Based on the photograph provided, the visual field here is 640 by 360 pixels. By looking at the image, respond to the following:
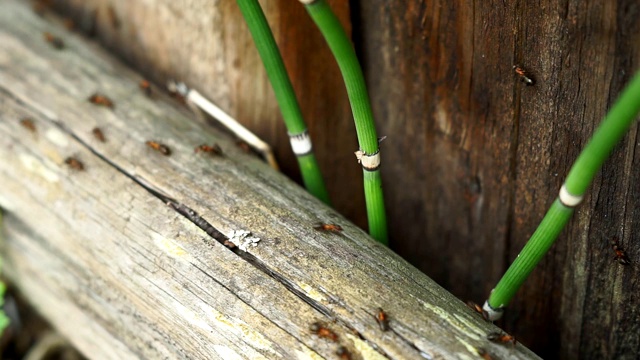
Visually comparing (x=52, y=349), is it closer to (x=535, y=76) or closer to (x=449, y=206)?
(x=449, y=206)

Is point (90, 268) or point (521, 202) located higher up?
point (521, 202)

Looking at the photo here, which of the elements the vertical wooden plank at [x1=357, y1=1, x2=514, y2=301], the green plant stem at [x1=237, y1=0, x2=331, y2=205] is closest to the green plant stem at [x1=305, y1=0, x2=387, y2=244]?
the green plant stem at [x1=237, y1=0, x2=331, y2=205]

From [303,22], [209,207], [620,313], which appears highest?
[303,22]

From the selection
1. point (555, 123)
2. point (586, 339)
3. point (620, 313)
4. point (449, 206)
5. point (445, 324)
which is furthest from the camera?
point (449, 206)

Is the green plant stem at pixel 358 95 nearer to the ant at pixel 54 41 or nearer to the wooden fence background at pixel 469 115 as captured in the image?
the wooden fence background at pixel 469 115

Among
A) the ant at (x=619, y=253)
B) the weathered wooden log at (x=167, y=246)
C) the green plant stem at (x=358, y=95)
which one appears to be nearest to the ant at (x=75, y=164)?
the weathered wooden log at (x=167, y=246)

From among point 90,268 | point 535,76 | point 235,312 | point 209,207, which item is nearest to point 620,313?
point 535,76
